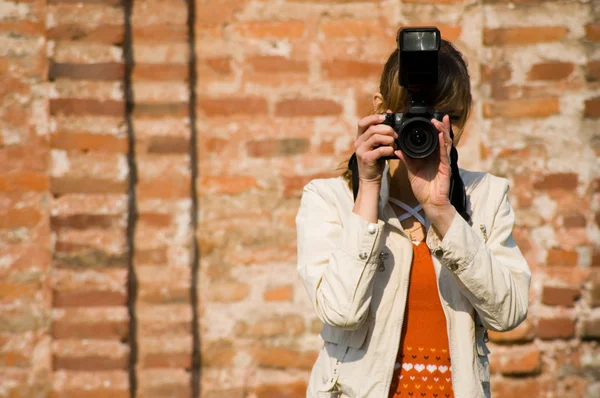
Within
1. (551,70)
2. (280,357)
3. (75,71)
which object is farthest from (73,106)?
(551,70)

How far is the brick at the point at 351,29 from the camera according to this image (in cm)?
316

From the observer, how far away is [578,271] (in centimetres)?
302

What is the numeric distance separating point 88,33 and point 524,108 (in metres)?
1.76

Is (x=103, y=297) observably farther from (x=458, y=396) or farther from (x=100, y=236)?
(x=458, y=396)

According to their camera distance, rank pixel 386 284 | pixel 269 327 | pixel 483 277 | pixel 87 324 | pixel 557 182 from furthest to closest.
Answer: pixel 269 327
pixel 557 182
pixel 87 324
pixel 386 284
pixel 483 277

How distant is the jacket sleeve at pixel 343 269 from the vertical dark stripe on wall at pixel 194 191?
1.29 meters

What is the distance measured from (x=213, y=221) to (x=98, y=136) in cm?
58

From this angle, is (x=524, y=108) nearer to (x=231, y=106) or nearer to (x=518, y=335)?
(x=518, y=335)

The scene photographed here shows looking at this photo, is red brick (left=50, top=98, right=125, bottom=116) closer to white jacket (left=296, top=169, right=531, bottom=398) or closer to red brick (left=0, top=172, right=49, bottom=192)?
red brick (left=0, top=172, right=49, bottom=192)

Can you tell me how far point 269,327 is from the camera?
3131mm

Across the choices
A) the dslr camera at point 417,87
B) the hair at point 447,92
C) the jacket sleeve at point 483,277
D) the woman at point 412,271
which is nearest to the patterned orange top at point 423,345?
the woman at point 412,271

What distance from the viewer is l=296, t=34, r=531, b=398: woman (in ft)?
5.80

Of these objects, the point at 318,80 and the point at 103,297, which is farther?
the point at 318,80

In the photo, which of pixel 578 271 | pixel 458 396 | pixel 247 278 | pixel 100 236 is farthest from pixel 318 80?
pixel 458 396
